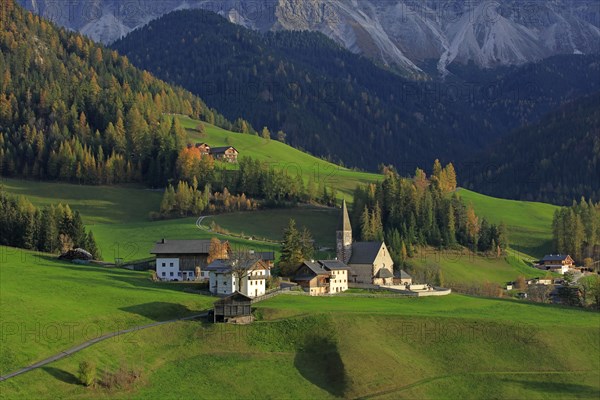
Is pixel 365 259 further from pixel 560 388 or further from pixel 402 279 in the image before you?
pixel 560 388

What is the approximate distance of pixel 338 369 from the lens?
93.9 meters

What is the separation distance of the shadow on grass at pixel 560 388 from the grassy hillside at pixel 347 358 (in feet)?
0.34

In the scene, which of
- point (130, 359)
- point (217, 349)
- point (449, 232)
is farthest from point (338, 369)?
point (449, 232)

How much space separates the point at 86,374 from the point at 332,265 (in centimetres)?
5810

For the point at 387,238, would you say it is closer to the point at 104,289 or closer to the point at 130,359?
the point at 104,289

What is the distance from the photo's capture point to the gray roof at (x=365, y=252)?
144887mm

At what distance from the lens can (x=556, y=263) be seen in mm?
187625

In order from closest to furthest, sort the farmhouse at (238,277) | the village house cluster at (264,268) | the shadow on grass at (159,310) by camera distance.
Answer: the shadow on grass at (159,310)
the farmhouse at (238,277)
the village house cluster at (264,268)

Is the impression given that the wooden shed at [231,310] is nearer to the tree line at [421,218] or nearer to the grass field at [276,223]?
the grass field at [276,223]

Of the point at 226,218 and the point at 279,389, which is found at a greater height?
the point at 226,218

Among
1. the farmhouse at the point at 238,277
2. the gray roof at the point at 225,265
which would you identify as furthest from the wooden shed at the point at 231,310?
the gray roof at the point at 225,265

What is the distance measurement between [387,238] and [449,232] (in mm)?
21351

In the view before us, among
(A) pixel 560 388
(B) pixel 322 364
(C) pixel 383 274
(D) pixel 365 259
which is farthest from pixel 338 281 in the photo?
(A) pixel 560 388

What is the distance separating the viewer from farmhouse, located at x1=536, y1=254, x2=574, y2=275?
186 meters
